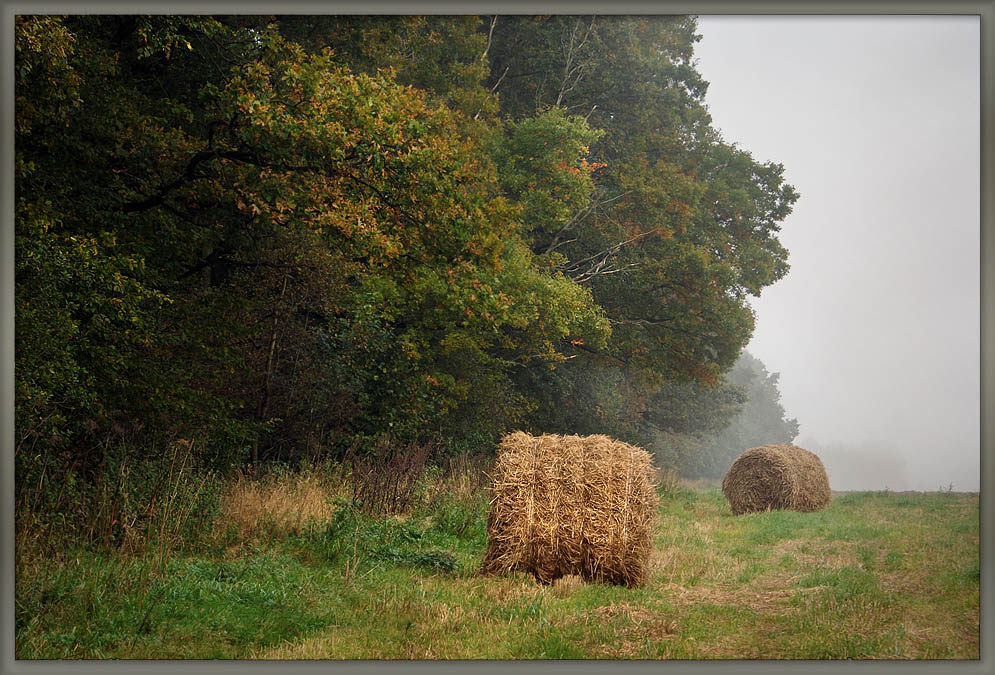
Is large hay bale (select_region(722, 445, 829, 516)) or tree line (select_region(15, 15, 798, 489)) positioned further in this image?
large hay bale (select_region(722, 445, 829, 516))

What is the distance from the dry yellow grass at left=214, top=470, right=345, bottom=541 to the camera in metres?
6.27

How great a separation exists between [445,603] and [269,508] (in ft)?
7.47

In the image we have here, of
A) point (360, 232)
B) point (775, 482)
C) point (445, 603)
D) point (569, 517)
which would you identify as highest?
point (360, 232)

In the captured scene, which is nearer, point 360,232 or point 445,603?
point 445,603

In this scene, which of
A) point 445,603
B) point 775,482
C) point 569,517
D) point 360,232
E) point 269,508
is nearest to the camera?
point 445,603

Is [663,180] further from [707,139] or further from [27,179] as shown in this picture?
[27,179]

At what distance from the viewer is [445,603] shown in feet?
16.0

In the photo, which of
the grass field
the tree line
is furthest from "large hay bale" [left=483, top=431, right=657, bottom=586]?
the tree line

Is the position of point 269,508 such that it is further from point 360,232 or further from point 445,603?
point 360,232

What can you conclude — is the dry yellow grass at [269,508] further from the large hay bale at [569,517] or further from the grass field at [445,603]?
the large hay bale at [569,517]

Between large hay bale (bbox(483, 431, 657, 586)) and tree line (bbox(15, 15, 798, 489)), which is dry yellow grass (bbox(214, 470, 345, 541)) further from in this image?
large hay bale (bbox(483, 431, 657, 586))

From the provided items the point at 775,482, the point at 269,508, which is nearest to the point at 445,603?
the point at 269,508

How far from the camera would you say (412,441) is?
973 cm

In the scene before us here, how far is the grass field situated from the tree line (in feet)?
3.98
